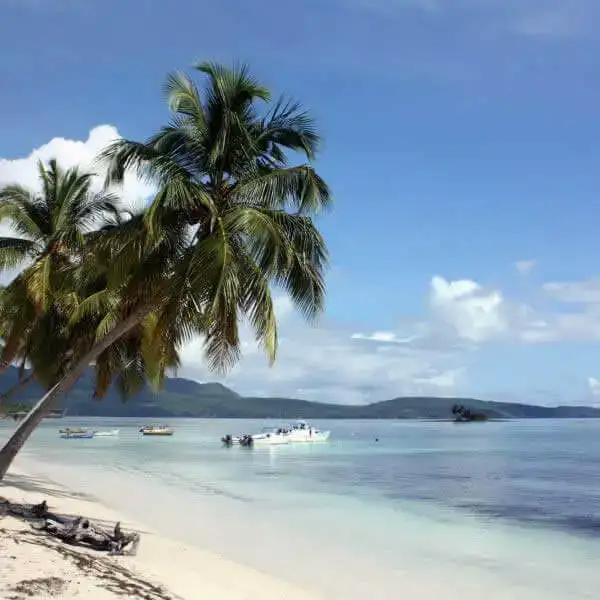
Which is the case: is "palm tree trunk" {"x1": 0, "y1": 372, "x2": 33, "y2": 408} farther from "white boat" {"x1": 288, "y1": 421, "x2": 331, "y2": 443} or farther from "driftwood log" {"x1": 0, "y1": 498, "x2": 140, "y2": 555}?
"white boat" {"x1": 288, "y1": 421, "x2": 331, "y2": 443}

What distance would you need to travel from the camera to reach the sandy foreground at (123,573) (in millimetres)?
8703

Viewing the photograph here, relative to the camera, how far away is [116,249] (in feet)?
45.2

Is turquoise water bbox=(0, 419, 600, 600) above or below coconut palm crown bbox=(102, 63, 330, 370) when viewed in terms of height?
below

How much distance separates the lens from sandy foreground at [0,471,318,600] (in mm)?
8703

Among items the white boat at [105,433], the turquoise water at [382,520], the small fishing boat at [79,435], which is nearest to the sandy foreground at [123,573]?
the turquoise water at [382,520]

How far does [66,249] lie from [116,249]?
19.9ft

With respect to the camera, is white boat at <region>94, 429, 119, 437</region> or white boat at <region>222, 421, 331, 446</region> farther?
white boat at <region>94, 429, 119, 437</region>

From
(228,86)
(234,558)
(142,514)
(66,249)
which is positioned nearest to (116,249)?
(228,86)

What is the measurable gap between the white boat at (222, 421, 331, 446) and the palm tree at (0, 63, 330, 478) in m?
59.6

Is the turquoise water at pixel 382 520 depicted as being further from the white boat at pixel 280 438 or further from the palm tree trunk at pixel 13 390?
the white boat at pixel 280 438

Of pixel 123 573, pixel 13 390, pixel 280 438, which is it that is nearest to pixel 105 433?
pixel 280 438

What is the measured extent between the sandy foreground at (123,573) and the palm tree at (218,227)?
2.93 m

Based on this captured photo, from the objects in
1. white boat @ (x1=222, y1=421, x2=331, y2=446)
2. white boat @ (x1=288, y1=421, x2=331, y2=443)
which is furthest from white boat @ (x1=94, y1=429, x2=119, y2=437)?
white boat @ (x1=288, y1=421, x2=331, y2=443)

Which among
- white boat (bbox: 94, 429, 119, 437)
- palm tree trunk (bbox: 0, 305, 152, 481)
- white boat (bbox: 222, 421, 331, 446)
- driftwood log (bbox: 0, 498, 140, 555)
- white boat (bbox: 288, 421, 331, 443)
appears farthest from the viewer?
white boat (bbox: 94, 429, 119, 437)
